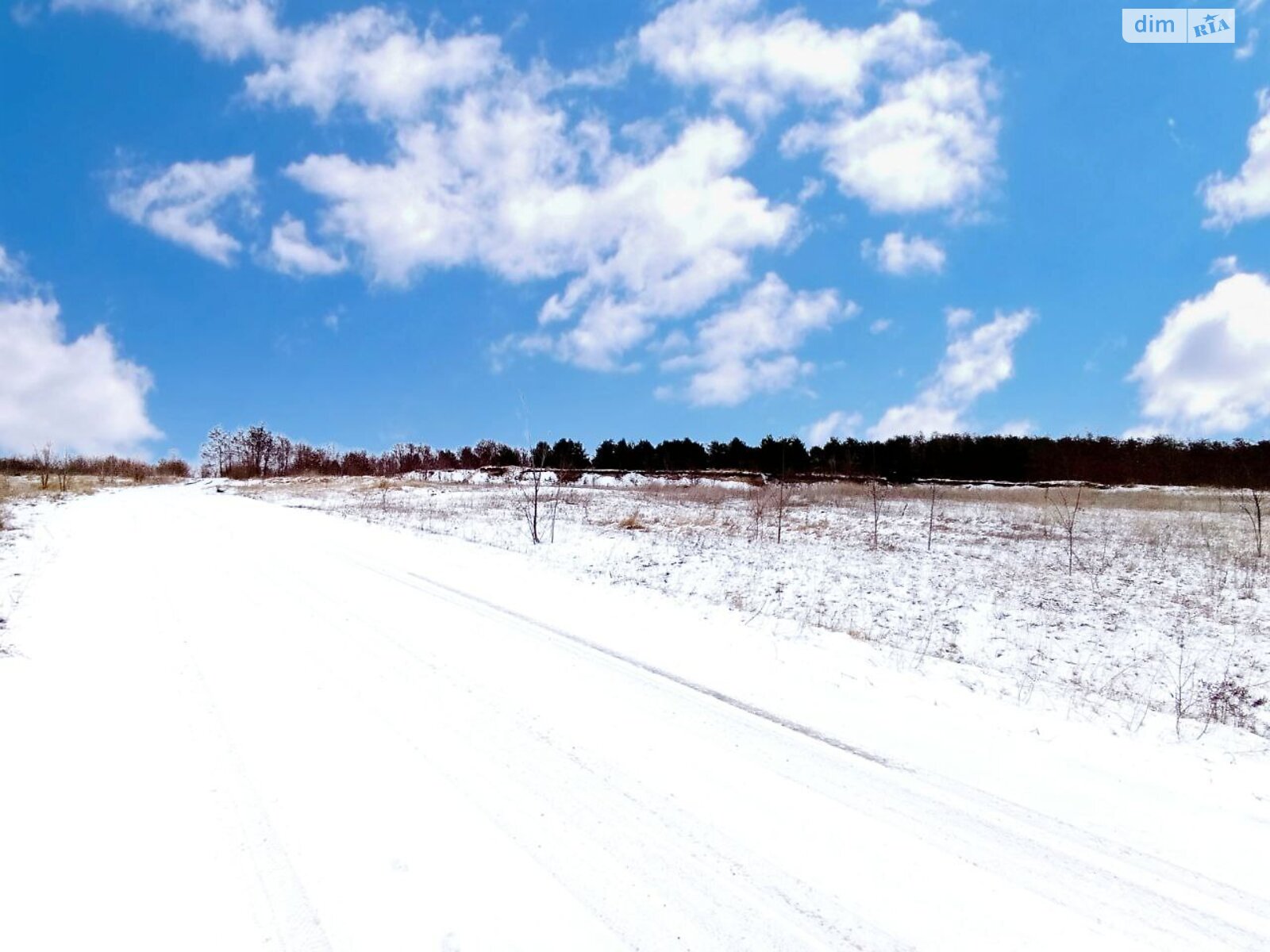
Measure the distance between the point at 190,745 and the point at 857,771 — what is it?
4007 mm

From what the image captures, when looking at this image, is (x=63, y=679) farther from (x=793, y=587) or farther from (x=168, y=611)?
(x=793, y=587)

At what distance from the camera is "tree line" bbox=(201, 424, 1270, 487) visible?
190 ft

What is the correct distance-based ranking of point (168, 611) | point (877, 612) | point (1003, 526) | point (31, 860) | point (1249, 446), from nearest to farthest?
point (31, 860)
point (168, 611)
point (877, 612)
point (1003, 526)
point (1249, 446)

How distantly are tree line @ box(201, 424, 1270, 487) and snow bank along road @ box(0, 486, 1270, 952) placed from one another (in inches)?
1756

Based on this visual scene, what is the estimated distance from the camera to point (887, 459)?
72.6 m

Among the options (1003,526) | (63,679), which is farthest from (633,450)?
(63,679)

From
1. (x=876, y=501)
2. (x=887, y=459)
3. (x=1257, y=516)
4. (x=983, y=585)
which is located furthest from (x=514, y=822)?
(x=887, y=459)

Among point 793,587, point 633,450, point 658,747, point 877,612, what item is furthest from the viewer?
point 633,450

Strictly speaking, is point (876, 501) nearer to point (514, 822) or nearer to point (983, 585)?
point (983, 585)

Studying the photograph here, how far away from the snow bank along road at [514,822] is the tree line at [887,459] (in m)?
44.6

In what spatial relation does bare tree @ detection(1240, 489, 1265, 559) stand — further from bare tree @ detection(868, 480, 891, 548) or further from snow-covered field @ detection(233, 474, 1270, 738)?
bare tree @ detection(868, 480, 891, 548)

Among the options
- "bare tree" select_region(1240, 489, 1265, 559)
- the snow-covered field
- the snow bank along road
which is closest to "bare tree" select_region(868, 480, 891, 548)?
the snow-covered field

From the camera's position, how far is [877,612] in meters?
9.90

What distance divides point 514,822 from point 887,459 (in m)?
76.5
